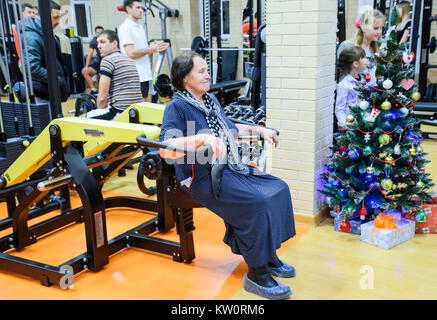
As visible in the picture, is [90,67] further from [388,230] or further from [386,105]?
[388,230]

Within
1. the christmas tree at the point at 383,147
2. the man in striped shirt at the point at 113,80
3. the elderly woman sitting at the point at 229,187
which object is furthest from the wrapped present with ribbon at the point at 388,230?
the man in striped shirt at the point at 113,80

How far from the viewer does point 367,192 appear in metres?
3.25

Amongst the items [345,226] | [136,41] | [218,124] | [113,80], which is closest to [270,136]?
[218,124]

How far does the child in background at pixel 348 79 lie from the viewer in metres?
3.59

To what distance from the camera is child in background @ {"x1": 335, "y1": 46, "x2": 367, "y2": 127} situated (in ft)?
11.8

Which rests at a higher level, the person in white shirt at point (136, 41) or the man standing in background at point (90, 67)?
the person in white shirt at point (136, 41)

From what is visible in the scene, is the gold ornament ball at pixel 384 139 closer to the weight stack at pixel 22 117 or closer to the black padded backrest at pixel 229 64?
the weight stack at pixel 22 117

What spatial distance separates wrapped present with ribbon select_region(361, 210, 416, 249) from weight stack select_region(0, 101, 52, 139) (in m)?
2.69

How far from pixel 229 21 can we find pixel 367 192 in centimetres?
752

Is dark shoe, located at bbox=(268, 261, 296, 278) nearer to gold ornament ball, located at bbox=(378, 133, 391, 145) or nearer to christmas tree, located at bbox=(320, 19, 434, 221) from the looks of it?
christmas tree, located at bbox=(320, 19, 434, 221)

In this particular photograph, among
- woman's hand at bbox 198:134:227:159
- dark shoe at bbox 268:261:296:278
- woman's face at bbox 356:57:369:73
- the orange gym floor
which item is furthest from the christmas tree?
woman's hand at bbox 198:134:227:159

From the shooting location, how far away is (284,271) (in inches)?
108

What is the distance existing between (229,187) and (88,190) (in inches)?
35.1

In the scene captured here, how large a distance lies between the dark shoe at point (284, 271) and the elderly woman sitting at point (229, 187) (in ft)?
0.23
